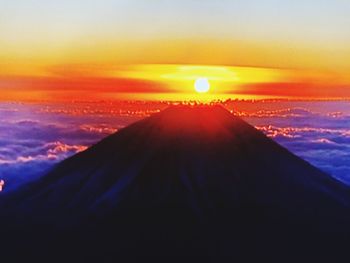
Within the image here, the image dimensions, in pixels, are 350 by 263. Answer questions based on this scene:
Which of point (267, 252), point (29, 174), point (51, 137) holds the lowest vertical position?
point (267, 252)

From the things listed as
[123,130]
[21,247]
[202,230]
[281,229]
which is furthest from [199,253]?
[123,130]

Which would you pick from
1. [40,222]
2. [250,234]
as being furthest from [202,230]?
[40,222]

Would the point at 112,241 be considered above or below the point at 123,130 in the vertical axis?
below

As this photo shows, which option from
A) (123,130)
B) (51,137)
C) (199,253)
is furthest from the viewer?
(123,130)

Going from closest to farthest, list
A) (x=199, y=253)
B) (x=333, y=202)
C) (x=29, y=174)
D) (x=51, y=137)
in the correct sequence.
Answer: (x=51, y=137)
(x=199, y=253)
(x=29, y=174)
(x=333, y=202)

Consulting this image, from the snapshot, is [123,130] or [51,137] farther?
[123,130]

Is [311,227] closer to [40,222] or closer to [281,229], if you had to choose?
[281,229]

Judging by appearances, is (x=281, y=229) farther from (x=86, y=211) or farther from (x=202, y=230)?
(x=86, y=211)
